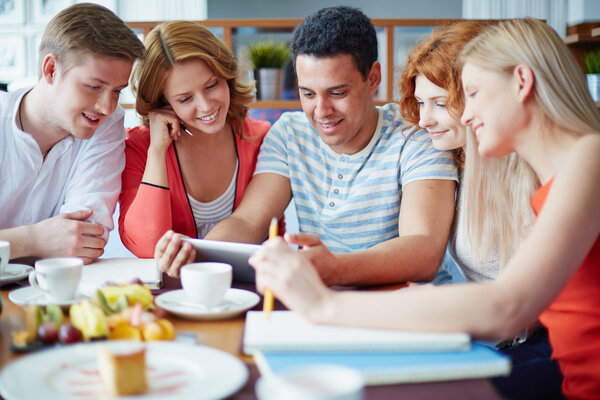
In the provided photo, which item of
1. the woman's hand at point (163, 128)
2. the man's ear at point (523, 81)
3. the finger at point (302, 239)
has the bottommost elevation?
the finger at point (302, 239)

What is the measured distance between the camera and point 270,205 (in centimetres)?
171

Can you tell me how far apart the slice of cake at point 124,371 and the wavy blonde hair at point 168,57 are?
1.20 metres

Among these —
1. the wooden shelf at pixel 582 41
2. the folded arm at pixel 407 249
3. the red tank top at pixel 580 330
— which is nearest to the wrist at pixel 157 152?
the folded arm at pixel 407 249

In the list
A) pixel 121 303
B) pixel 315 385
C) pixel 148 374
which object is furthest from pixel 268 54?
pixel 315 385

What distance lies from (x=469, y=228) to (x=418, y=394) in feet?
2.59

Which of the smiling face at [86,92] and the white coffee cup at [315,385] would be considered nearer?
Result: the white coffee cup at [315,385]

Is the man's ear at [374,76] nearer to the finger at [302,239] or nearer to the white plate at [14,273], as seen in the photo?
the finger at [302,239]

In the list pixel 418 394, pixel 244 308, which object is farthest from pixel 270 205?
pixel 418 394

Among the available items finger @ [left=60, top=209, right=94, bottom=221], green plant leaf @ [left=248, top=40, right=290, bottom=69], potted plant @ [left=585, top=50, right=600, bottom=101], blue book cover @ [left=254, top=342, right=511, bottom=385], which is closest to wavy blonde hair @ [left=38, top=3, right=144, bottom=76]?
finger @ [left=60, top=209, right=94, bottom=221]

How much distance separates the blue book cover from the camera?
25.9 inches

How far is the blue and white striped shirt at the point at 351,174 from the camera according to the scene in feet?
5.33

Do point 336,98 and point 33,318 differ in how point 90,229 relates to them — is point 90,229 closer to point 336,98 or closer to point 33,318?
point 33,318

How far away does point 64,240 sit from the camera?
1303 mm

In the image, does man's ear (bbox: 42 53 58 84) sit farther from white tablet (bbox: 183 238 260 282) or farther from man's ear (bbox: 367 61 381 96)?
man's ear (bbox: 367 61 381 96)
